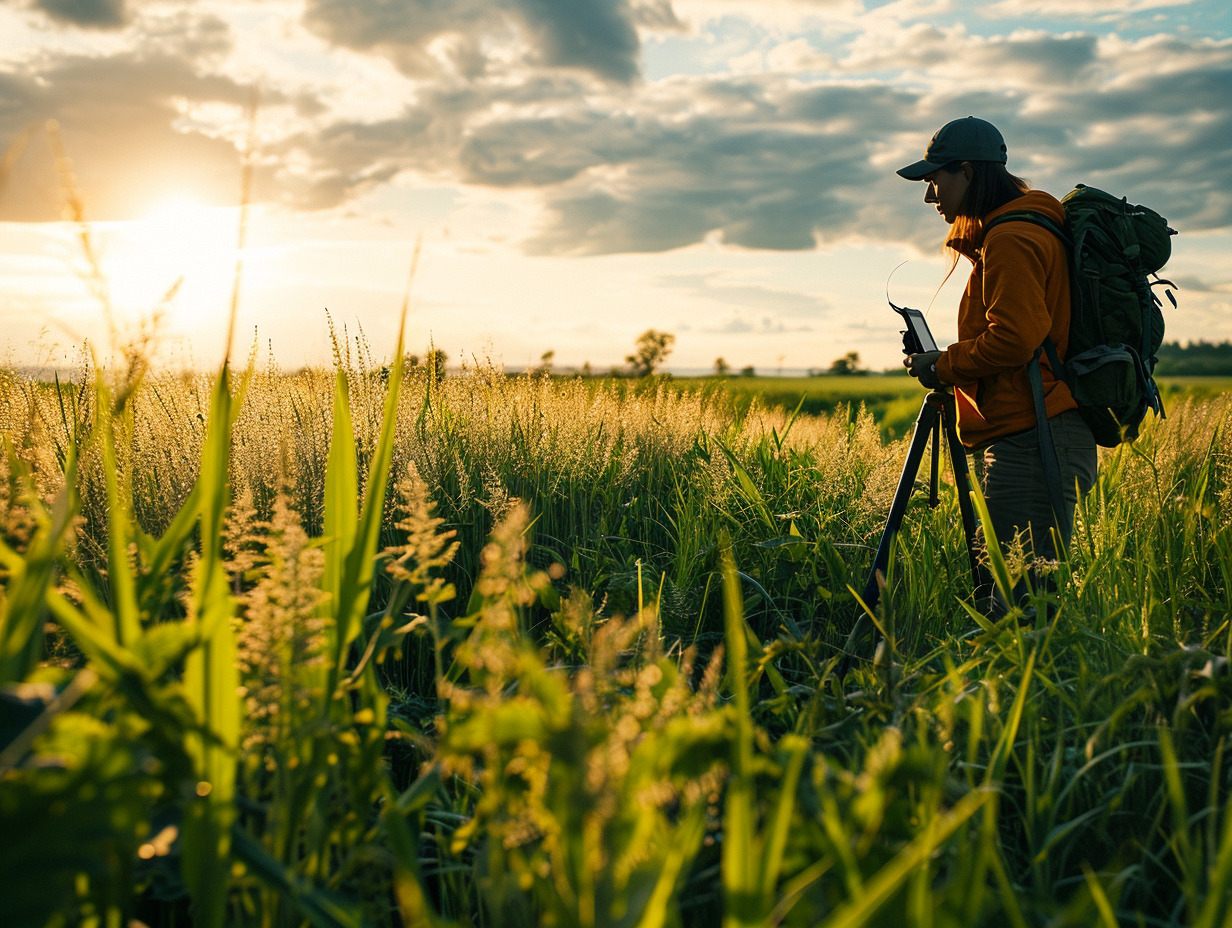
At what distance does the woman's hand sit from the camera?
→ 10.7 ft

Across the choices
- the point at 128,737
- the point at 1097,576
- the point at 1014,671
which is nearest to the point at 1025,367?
the point at 1097,576

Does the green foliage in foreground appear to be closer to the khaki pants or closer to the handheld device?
the khaki pants

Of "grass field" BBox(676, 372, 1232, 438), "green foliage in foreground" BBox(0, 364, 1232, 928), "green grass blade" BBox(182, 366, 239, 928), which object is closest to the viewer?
"green foliage in foreground" BBox(0, 364, 1232, 928)

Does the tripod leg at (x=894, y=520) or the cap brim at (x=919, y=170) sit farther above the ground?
the cap brim at (x=919, y=170)

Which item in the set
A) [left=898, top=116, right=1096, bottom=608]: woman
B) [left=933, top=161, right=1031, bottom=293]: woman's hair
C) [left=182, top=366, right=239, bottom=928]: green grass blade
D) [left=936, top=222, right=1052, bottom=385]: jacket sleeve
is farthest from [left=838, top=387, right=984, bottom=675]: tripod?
[left=182, top=366, right=239, bottom=928]: green grass blade

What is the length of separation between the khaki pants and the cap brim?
120 centimetres

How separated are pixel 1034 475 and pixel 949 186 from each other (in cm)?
132

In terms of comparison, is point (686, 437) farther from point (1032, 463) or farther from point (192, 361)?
point (192, 361)

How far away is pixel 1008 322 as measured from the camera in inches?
118

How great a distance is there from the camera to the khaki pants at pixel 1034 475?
3.26 metres

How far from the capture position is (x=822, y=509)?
12.8 ft

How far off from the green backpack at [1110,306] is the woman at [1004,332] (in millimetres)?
52

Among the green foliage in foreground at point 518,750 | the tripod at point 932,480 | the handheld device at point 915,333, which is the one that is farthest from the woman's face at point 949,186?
the green foliage in foreground at point 518,750

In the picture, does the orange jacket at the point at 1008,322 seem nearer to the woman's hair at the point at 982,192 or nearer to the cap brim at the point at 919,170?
the woman's hair at the point at 982,192
